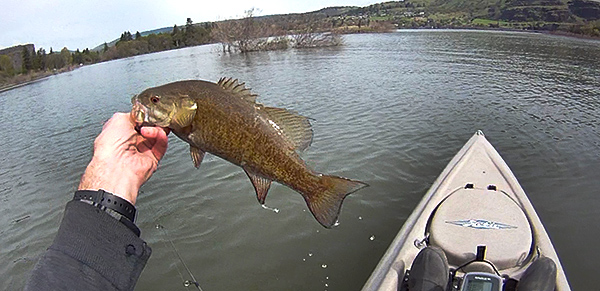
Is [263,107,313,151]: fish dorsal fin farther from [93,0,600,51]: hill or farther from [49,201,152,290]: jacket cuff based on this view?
[93,0,600,51]: hill

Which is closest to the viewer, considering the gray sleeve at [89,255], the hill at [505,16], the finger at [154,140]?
the gray sleeve at [89,255]

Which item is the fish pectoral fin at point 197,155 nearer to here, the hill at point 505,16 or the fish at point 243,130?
the fish at point 243,130

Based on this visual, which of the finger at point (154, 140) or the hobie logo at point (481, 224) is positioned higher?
the finger at point (154, 140)

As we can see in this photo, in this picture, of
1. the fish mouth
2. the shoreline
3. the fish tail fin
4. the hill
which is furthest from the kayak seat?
the hill

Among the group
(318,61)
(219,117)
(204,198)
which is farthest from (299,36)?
(219,117)

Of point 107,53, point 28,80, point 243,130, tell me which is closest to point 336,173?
point 243,130

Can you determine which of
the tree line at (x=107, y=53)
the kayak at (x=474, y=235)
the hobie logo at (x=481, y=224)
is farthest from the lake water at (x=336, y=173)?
the tree line at (x=107, y=53)

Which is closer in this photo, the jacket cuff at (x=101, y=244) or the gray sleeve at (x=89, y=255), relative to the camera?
the gray sleeve at (x=89, y=255)

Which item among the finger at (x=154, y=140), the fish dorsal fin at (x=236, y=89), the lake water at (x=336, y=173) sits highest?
the fish dorsal fin at (x=236, y=89)
